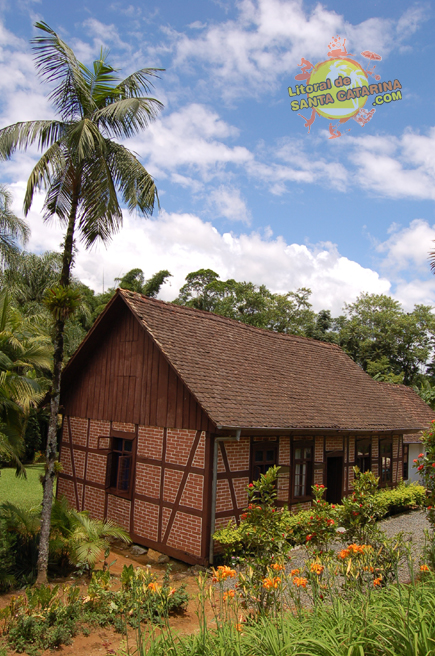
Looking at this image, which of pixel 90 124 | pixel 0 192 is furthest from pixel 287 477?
pixel 0 192

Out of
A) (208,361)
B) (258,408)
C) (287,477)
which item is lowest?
(287,477)

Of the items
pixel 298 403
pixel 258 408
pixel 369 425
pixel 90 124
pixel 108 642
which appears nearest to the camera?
pixel 108 642

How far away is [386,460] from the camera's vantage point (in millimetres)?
16406

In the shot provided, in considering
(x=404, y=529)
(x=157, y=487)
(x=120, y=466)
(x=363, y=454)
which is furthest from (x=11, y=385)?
(x=363, y=454)

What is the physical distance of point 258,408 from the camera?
10828mm

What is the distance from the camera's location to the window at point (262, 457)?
10.7m

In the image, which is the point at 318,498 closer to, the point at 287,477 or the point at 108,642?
the point at 108,642

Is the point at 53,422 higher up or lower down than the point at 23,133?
lower down

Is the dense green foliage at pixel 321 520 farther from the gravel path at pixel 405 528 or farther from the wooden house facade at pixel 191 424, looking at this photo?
the gravel path at pixel 405 528

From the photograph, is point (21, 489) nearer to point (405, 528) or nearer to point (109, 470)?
point (109, 470)

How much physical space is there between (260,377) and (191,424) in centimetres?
332

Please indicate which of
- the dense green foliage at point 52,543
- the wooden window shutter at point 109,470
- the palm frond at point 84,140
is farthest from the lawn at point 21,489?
the palm frond at point 84,140

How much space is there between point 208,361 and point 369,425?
19.7ft

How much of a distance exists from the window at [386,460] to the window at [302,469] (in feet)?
14.8
